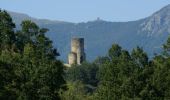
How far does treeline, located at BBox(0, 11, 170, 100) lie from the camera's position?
71.9 m

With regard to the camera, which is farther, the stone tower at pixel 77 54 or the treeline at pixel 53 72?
the stone tower at pixel 77 54

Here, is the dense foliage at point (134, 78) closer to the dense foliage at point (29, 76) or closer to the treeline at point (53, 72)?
the treeline at point (53, 72)

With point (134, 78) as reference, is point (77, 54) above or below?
below

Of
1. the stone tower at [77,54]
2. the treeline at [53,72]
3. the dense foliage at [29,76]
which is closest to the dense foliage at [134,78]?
the treeline at [53,72]

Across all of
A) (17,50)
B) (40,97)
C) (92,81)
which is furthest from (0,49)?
(92,81)

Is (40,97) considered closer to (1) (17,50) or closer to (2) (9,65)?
(2) (9,65)

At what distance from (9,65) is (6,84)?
3.14 m

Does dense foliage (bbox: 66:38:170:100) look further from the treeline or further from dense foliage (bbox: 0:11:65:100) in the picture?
dense foliage (bbox: 0:11:65:100)

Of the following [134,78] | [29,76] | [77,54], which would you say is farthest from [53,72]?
[77,54]

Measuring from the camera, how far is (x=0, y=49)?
282 feet

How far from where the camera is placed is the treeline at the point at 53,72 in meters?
71.9

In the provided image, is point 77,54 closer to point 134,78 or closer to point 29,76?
point 134,78

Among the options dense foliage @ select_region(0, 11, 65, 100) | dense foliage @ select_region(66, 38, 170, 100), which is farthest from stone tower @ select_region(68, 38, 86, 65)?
dense foliage @ select_region(0, 11, 65, 100)

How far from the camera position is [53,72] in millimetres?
74250
